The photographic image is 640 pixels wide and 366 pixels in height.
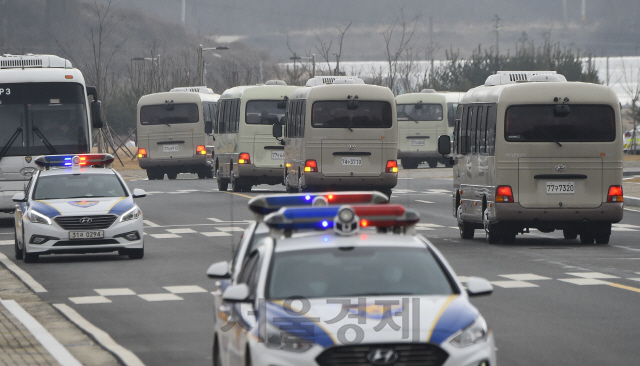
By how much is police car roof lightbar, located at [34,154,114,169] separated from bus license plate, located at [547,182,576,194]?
6.97 m

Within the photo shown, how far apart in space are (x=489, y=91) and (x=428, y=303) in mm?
14713

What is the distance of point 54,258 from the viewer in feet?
66.8

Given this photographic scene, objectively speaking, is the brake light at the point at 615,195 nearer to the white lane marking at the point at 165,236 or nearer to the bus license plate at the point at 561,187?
the bus license plate at the point at 561,187

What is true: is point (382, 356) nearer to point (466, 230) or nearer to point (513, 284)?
point (513, 284)

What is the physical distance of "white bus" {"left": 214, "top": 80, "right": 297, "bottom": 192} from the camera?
3731 cm

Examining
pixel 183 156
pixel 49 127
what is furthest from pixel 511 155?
pixel 183 156

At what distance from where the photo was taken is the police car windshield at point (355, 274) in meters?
7.93

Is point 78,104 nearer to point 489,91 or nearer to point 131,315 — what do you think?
point 489,91

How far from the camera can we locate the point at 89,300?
14.7m

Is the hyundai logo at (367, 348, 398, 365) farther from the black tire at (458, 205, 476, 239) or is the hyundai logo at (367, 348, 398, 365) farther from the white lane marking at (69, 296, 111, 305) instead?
the black tire at (458, 205, 476, 239)

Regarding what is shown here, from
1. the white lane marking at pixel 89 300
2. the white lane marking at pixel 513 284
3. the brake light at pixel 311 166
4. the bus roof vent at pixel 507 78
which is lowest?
the white lane marking at pixel 89 300

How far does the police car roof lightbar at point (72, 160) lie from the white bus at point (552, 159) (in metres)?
6.22

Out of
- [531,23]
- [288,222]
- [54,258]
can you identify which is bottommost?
[54,258]

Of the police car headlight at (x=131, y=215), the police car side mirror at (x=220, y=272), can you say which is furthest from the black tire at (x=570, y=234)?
the police car side mirror at (x=220, y=272)
